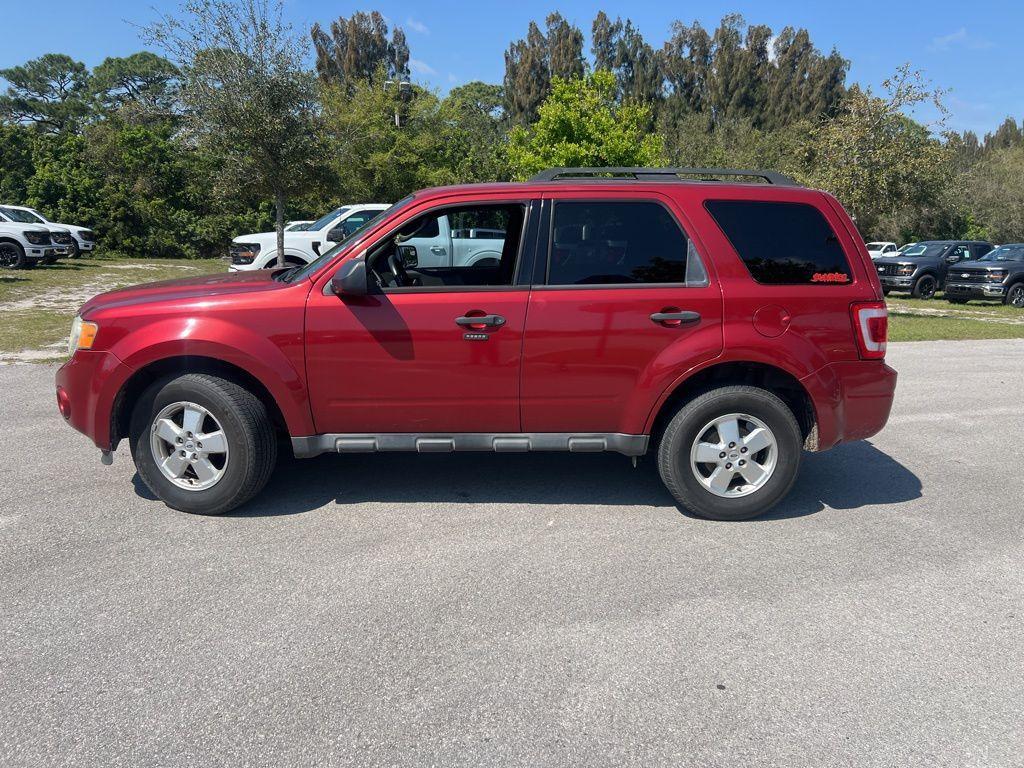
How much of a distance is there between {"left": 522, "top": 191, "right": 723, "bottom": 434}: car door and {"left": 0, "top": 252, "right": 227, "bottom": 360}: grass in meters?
8.02

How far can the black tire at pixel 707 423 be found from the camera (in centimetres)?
441

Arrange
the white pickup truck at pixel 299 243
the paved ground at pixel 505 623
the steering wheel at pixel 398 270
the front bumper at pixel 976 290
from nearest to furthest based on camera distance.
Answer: the paved ground at pixel 505 623 < the steering wheel at pixel 398 270 < the white pickup truck at pixel 299 243 < the front bumper at pixel 976 290

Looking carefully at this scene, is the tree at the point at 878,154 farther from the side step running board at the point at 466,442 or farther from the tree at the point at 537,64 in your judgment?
the tree at the point at 537,64

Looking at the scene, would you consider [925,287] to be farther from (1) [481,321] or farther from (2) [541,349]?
(1) [481,321]

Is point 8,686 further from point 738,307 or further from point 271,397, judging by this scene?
point 738,307

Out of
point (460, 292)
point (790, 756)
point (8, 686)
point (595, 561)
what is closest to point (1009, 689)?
point (790, 756)

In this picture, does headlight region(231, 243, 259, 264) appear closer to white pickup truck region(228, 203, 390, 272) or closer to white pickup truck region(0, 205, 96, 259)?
white pickup truck region(228, 203, 390, 272)

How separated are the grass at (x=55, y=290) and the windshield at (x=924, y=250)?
21322 mm

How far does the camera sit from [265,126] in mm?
15000

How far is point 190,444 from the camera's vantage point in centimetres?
444

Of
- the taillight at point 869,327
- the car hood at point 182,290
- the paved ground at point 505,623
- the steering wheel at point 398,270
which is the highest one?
the steering wheel at point 398,270

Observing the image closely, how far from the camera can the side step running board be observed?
4496 millimetres

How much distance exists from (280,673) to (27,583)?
1565mm

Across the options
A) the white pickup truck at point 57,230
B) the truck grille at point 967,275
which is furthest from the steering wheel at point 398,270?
the white pickup truck at point 57,230
